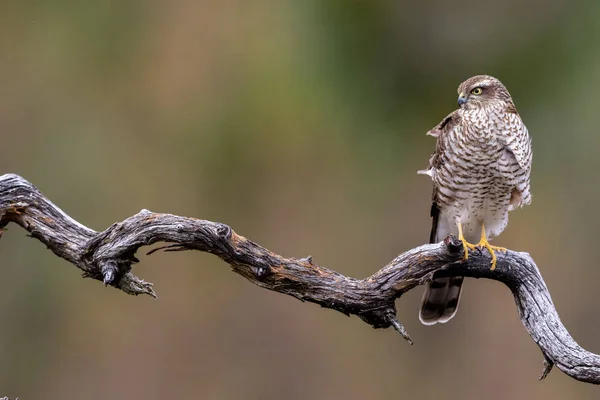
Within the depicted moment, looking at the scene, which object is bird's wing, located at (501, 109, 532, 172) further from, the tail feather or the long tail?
the tail feather

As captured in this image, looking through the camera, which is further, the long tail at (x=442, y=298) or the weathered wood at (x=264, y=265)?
the long tail at (x=442, y=298)

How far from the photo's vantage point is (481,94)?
388cm

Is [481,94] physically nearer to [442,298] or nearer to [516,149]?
[516,149]

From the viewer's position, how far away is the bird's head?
3863 mm

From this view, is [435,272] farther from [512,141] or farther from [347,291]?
[512,141]

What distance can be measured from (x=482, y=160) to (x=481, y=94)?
30cm

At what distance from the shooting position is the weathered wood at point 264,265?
3.21 meters

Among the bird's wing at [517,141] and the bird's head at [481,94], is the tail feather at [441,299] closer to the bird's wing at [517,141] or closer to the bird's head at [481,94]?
the bird's wing at [517,141]

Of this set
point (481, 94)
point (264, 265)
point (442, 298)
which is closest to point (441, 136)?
point (481, 94)

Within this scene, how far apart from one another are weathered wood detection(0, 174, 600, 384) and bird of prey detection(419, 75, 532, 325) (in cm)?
28

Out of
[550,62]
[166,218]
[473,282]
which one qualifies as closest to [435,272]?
[166,218]

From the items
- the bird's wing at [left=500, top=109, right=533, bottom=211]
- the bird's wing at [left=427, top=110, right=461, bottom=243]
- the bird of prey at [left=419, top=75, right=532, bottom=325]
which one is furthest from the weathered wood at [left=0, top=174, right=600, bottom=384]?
the bird's wing at [left=427, top=110, right=461, bottom=243]

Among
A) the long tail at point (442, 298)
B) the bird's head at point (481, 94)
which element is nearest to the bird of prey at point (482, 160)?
the bird's head at point (481, 94)

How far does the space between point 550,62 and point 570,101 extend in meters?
0.47
